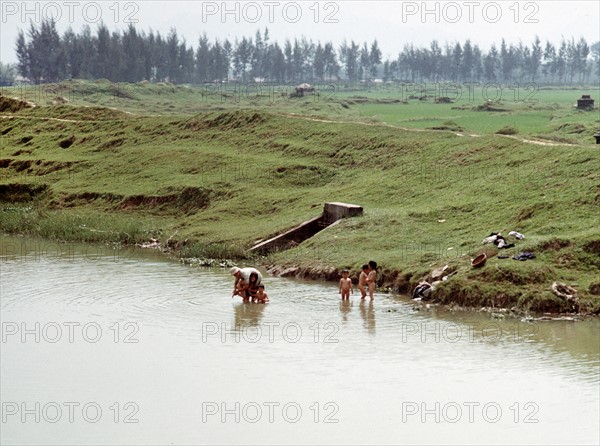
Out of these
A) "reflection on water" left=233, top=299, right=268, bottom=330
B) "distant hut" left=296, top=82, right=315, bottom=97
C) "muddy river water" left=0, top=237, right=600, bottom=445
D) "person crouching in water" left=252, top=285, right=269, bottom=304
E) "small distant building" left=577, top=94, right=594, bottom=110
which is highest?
"distant hut" left=296, top=82, right=315, bottom=97

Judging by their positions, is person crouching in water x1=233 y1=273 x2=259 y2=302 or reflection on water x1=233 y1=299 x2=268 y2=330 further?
person crouching in water x1=233 y1=273 x2=259 y2=302

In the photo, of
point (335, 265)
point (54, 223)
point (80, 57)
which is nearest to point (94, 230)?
point (54, 223)

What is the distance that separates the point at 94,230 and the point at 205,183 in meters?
5.00

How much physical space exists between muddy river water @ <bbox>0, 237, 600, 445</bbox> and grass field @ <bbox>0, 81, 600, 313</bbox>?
205 centimetres

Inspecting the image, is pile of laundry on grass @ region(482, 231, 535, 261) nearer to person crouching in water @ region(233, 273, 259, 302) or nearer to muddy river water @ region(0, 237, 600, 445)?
muddy river water @ region(0, 237, 600, 445)

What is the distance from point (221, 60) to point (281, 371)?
127 metres

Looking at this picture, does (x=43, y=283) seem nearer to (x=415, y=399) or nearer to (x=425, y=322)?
(x=425, y=322)

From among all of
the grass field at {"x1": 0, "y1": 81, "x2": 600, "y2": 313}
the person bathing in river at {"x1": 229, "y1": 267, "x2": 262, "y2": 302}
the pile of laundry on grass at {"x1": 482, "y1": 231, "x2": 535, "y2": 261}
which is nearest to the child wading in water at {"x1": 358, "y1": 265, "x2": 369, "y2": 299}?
the grass field at {"x1": 0, "y1": 81, "x2": 600, "y2": 313}

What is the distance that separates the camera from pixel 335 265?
27.4 meters

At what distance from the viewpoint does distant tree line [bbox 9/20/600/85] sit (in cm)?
12600

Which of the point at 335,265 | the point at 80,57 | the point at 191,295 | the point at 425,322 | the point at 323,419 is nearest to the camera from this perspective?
the point at 323,419

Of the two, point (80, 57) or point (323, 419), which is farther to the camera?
point (80, 57)

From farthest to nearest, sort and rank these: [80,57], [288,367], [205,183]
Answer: [80,57] → [205,183] → [288,367]

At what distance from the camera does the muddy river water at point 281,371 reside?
1628cm
